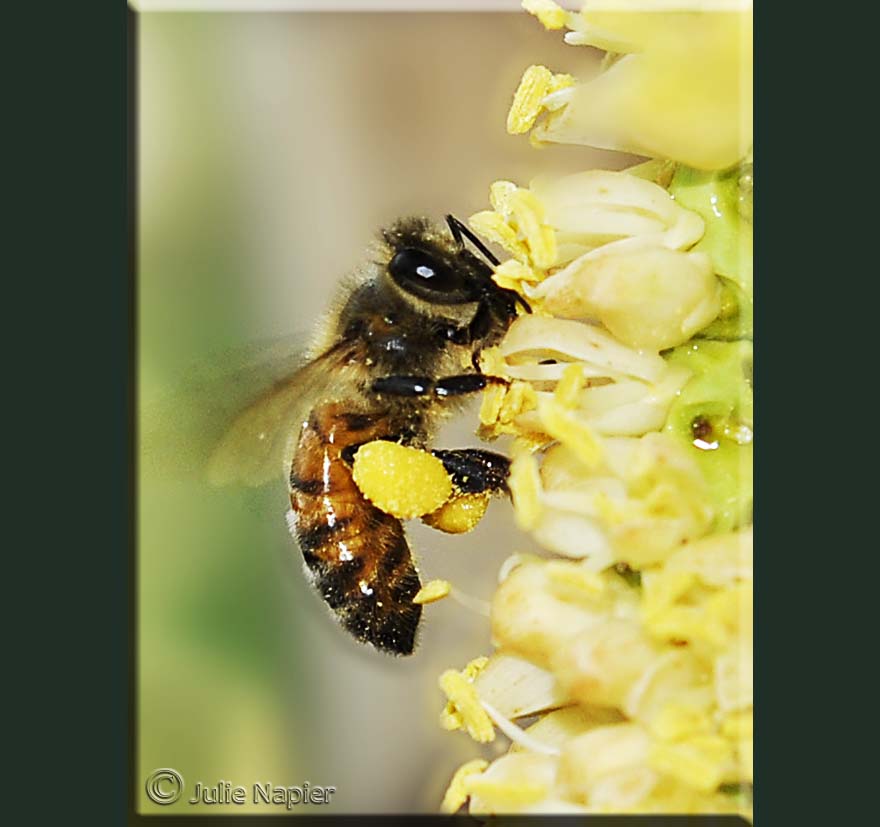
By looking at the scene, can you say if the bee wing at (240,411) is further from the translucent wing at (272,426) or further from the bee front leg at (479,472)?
the bee front leg at (479,472)

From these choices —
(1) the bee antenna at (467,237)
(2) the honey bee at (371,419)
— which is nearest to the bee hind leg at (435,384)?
(2) the honey bee at (371,419)

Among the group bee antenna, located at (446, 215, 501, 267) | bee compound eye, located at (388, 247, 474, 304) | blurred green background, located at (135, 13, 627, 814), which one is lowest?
blurred green background, located at (135, 13, 627, 814)

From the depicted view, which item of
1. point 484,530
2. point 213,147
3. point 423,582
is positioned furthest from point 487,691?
point 213,147

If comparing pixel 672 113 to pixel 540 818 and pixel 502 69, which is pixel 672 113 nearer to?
pixel 540 818

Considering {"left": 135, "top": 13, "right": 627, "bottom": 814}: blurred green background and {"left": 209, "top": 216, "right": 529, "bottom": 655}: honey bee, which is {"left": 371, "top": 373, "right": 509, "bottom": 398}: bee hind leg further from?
{"left": 135, "top": 13, "right": 627, "bottom": 814}: blurred green background

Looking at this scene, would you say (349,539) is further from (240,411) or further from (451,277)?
(451,277)

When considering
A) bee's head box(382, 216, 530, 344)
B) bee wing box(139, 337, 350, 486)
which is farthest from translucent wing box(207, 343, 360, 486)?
bee's head box(382, 216, 530, 344)
